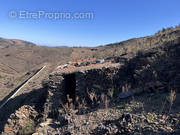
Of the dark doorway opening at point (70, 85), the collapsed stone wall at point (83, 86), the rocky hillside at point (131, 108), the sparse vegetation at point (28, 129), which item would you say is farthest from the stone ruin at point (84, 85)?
the sparse vegetation at point (28, 129)

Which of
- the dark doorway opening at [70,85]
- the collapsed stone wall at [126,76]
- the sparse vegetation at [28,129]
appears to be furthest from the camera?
the dark doorway opening at [70,85]

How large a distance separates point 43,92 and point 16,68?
21.8 m

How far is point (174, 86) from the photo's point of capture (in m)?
4.83

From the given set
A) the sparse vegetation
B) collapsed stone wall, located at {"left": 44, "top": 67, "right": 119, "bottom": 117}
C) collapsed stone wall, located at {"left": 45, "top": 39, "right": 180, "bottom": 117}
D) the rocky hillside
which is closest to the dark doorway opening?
collapsed stone wall, located at {"left": 45, "top": 39, "right": 180, "bottom": 117}

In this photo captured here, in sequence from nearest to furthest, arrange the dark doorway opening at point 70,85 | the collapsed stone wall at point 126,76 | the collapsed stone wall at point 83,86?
the collapsed stone wall at point 126,76 < the collapsed stone wall at point 83,86 < the dark doorway opening at point 70,85

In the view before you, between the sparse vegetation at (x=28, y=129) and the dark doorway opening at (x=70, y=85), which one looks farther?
the dark doorway opening at (x=70, y=85)

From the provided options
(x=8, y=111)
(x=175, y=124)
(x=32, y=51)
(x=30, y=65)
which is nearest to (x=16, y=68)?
(x=30, y=65)

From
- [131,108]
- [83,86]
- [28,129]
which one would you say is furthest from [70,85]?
[131,108]

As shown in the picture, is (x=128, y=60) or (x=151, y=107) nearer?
(x=151, y=107)

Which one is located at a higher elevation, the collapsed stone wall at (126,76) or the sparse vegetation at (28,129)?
the collapsed stone wall at (126,76)

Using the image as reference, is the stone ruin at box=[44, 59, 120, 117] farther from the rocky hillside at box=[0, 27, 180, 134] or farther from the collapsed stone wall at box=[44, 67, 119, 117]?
the rocky hillside at box=[0, 27, 180, 134]

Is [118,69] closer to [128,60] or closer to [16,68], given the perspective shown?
[128,60]

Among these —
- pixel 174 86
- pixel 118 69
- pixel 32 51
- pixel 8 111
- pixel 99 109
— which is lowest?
pixel 8 111

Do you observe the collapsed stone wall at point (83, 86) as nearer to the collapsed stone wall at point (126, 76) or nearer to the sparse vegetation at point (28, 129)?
the collapsed stone wall at point (126, 76)
